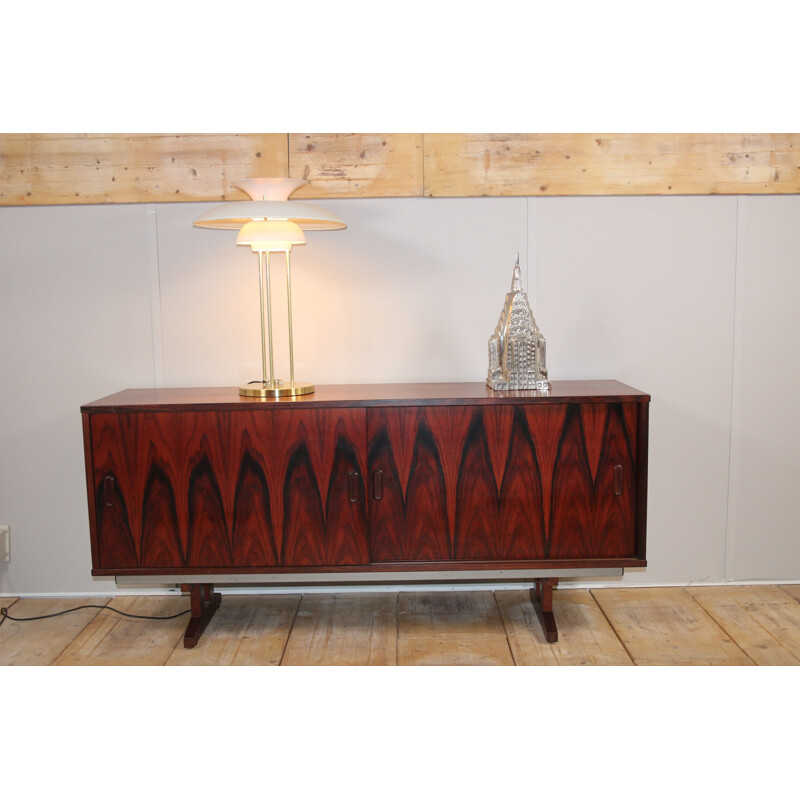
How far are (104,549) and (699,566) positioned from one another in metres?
2.35

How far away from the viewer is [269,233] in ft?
8.62

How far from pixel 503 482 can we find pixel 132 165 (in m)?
1.88

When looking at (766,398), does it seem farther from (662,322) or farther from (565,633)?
(565,633)

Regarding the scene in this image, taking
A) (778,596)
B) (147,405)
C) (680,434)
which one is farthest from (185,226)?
(778,596)

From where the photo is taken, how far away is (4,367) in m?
3.00

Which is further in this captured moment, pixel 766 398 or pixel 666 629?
pixel 766 398

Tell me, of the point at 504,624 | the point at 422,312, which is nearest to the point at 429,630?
the point at 504,624

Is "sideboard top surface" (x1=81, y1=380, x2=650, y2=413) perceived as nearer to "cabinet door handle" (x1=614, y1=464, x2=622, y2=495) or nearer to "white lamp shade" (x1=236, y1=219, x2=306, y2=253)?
"cabinet door handle" (x1=614, y1=464, x2=622, y2=495)

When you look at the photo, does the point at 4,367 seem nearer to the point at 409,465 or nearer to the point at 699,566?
the point at 409,465

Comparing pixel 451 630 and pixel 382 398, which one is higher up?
pixel 382 398

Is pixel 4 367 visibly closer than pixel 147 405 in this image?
No

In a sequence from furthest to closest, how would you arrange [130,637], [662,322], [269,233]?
[662,322]
[130,637]
[269,233]

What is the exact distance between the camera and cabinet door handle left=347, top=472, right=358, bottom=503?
258cm

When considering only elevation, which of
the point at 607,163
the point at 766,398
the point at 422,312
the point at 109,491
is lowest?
the point at 109,491
